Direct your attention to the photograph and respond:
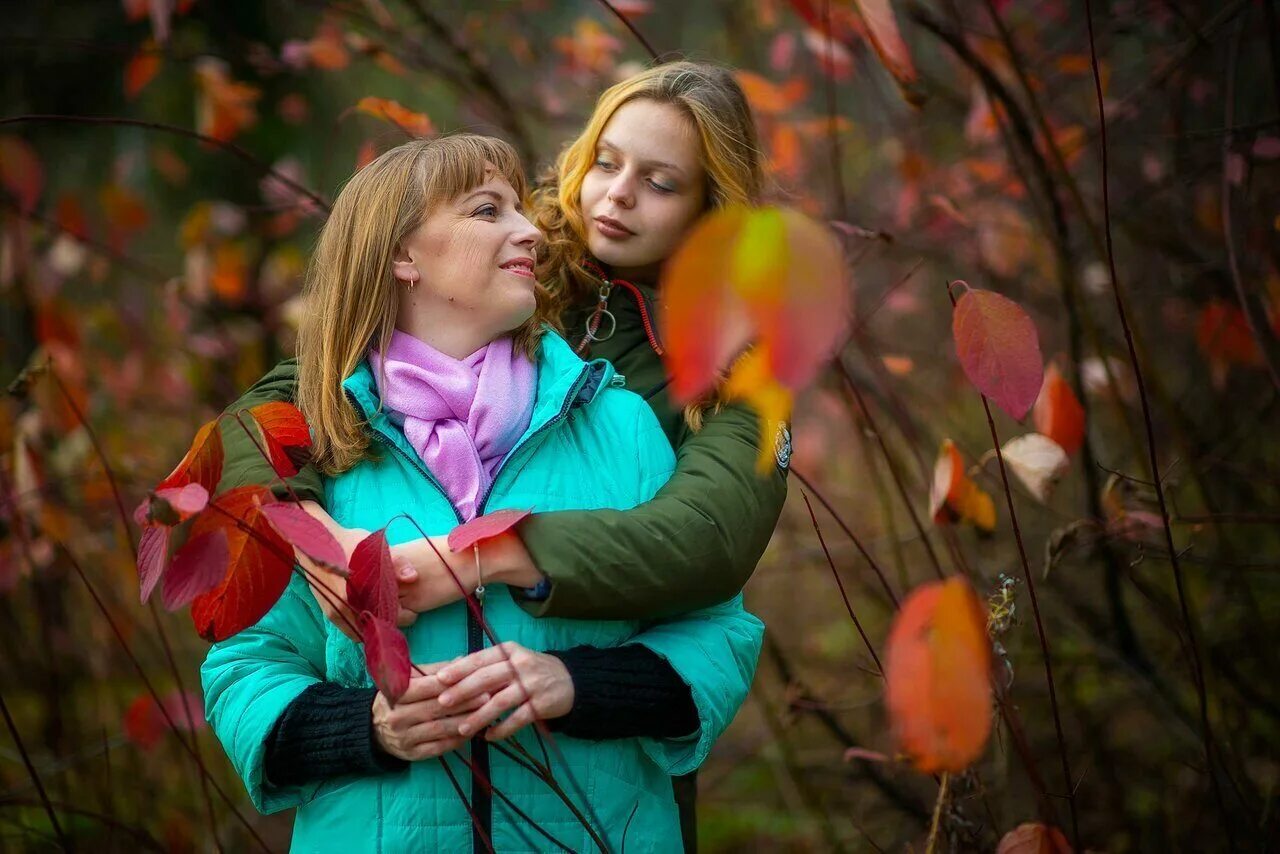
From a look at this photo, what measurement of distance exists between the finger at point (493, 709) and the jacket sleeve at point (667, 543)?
11 centimetres

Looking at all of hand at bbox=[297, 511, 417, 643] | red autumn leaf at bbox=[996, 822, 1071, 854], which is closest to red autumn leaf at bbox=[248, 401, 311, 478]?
hand at bbox=[297, 511, 417, 643]

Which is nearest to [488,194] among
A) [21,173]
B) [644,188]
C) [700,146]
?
[644,188]

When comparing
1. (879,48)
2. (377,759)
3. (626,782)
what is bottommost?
(626,782)

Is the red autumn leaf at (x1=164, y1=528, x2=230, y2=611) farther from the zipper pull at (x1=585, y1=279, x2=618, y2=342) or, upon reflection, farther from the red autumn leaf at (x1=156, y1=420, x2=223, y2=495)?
the zipper pull at (x1=585, y1=279, x2=618, y2=342)

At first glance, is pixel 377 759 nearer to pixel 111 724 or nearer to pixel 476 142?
pixel 476 142

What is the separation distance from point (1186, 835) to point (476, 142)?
7.89 ft

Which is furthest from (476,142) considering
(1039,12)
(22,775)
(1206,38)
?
(1039,12)

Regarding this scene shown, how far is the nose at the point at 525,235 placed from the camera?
1686mm

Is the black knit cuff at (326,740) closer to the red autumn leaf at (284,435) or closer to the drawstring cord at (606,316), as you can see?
the red autumn leaf at (284,435)

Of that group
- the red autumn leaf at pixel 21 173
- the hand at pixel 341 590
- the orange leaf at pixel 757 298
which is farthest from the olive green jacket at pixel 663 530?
the red autumn leaf at pixel 21 173

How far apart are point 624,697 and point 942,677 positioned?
22.2 inches

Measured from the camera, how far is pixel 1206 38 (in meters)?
2.15

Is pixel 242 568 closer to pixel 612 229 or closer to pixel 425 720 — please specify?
pixel 425 720

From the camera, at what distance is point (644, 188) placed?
1.90 meters
